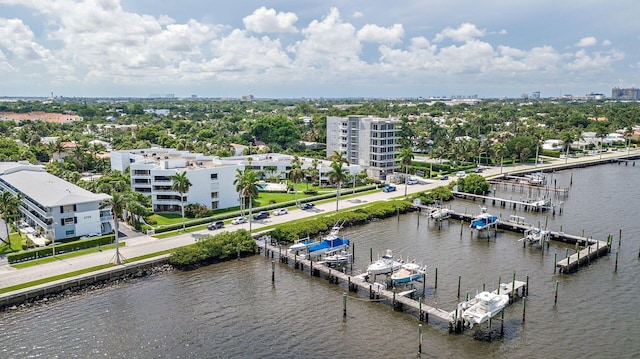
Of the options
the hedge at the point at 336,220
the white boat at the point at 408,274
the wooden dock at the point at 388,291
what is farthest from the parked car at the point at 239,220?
the white boat at the point at 408,274

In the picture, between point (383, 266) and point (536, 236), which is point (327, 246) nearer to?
point (383, 266)

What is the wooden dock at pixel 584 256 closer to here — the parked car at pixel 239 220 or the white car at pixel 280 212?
the white car at pixel 280 212

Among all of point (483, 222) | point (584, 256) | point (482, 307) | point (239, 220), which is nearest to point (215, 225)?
point (239, 220)

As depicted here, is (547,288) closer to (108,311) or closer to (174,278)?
(174,278)

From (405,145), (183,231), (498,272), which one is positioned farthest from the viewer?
(405,145)

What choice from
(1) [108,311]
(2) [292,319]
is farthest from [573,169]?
(1) [108,311]

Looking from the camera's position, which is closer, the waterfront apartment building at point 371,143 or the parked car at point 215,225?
the parked car at point 215,225

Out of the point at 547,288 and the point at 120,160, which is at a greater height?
the point at 120,160

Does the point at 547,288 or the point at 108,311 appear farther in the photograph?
the point at 547,288
